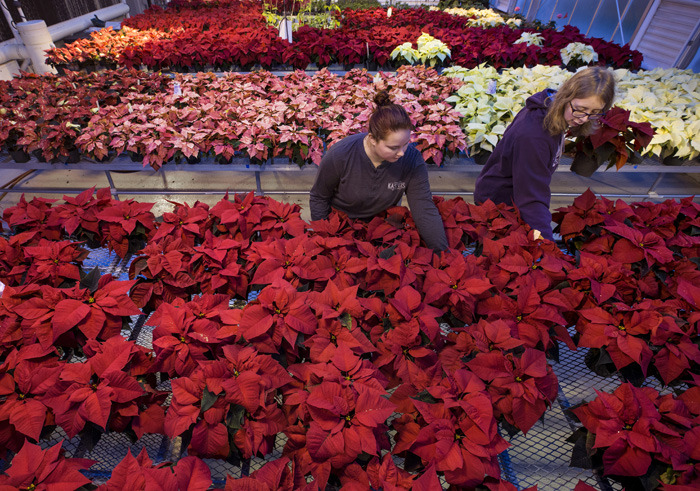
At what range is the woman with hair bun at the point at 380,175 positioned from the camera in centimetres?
130

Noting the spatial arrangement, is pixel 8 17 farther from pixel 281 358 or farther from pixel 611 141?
pixel 611 141

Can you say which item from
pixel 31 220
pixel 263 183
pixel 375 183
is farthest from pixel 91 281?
pixel 263 183

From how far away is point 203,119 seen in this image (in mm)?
2480

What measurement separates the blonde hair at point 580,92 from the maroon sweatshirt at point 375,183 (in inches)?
21.9

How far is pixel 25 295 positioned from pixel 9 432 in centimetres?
44

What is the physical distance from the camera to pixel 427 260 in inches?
49.3

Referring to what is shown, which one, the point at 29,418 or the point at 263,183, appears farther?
the point at 263,183

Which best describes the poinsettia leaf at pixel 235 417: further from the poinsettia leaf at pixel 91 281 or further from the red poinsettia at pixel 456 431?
the poinsettia leaf at pixel 91 281

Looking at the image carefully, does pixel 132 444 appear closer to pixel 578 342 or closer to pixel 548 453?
pixel 548 453

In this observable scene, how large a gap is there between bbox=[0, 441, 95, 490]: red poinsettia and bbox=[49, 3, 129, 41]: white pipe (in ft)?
24.0

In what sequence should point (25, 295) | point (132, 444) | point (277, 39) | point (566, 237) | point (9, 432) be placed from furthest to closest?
point (277, 39) → point (566, 237) → point (25, 295) → point (132, 444) → point (9, 432)

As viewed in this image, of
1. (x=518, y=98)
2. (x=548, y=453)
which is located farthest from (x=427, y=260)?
(x=518, y=98)

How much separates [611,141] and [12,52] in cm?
708

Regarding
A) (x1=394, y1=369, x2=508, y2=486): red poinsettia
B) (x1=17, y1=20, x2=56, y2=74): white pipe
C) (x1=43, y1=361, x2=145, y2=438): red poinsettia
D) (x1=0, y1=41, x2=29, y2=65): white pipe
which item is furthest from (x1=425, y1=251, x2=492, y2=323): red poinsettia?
(x1=0, y1=41, x2=29, y2=65): white pipe
